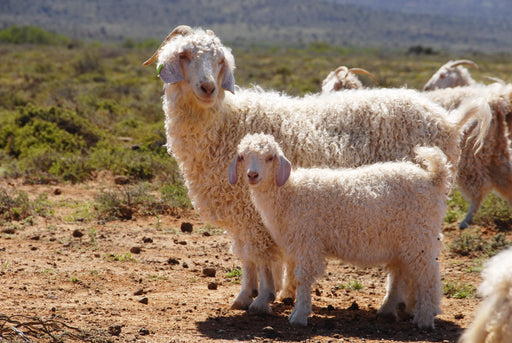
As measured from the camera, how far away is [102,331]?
4.82 metres

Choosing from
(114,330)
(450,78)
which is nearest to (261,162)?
(114,330)

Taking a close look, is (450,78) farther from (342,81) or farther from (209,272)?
(209,272)

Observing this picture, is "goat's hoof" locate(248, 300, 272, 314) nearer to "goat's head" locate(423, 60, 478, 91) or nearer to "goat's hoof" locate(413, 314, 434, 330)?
"goat's hoof" locate(413, 314, 434, 330)

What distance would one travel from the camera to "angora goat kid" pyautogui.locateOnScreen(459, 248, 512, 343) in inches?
145

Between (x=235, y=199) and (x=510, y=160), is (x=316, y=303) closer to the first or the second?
(x=235, y=199)

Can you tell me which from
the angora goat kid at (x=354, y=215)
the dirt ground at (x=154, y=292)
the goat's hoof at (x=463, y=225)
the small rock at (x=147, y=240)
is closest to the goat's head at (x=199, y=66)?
the angora goat kid at (x=354, y=215)

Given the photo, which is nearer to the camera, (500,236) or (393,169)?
(393,169)

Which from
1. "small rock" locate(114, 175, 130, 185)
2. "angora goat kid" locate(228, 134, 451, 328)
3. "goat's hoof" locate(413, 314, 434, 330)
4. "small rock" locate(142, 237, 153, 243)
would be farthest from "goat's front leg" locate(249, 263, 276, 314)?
"small rock" locate(114, 175, 130, 185)

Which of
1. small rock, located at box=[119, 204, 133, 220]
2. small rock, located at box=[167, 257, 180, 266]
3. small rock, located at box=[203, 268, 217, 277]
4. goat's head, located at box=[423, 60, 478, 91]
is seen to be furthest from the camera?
goat's head, located at box=[423, 60, 478, 91]

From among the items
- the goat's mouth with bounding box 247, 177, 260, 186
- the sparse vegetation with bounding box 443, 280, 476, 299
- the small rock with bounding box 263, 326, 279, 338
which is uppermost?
the goat's mouth with bounding box 247, 177, 260, 186

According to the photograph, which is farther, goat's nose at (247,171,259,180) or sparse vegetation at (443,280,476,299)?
sparse vegetation at (443,280,476,299)

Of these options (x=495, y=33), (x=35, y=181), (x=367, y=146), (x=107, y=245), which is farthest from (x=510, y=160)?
(x=495, y=33)

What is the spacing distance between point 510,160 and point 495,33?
185 m

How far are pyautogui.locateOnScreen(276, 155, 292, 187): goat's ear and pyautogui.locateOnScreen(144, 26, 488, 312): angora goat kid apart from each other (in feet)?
2.39
